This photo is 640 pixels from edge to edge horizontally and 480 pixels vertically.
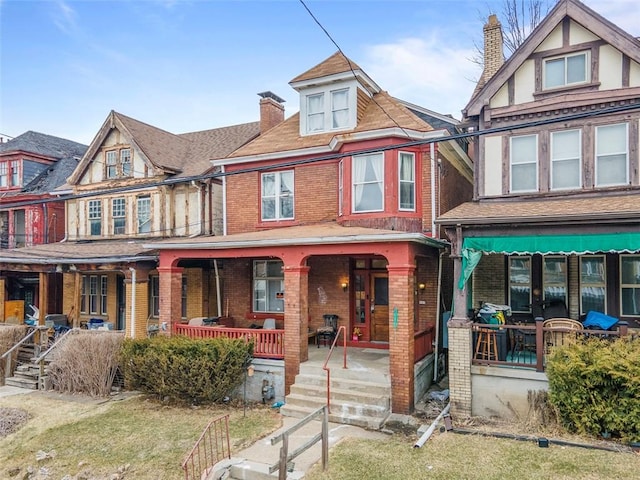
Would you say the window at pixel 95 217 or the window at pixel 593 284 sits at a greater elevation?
Answer: the window at pixel 95 217

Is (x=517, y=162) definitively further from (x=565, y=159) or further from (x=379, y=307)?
(x=379, y=307)

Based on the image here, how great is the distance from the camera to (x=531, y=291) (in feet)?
40.9

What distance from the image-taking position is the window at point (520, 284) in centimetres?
1253

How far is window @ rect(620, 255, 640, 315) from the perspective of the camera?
11469 millimetres

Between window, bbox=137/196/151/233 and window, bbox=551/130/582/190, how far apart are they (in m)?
14.5

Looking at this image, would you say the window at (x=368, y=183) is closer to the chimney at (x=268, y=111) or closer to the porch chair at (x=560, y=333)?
Result: the porch chair at (x=560, y=333)

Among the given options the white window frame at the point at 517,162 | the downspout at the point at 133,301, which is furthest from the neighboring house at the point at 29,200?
the white window frame at the point at 517,162

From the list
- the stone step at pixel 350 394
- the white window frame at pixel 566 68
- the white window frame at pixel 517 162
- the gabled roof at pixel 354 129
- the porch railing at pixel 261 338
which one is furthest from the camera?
the gabled roof at pixel 354 129

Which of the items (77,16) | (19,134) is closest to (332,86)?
(77,16)

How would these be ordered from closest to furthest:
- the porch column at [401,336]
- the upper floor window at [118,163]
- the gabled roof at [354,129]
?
the porch column at [401,336] < the gabled roof at [354,129] < the upper floor window at [118,163]

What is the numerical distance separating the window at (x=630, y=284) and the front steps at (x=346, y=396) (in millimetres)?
6440

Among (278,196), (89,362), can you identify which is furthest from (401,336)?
(89,362)

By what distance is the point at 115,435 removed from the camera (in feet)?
31.1

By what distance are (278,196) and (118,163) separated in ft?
26.1
